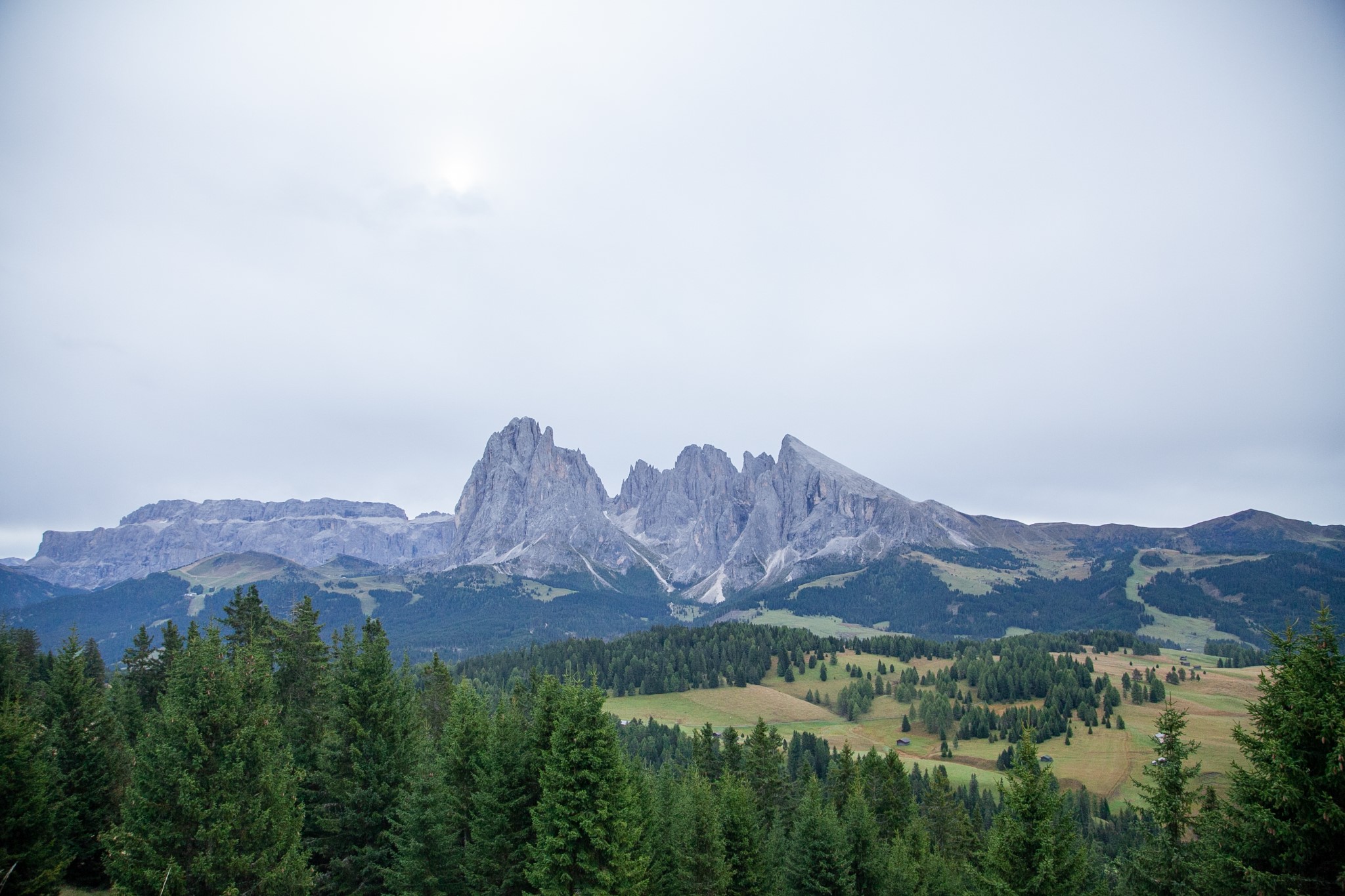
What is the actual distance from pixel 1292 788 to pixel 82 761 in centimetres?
5131

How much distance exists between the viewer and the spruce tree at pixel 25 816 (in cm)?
2266

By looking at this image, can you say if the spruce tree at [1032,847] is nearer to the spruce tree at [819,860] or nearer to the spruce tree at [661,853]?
the spruce tree at [819,860]

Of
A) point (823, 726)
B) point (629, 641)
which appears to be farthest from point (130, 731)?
point (629, 641)

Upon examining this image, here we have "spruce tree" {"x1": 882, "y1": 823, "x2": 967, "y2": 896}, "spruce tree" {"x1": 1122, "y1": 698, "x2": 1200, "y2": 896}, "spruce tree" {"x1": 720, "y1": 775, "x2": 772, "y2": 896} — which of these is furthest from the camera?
"spruce tree" {"x1": 882, "y1": 823, "x2": 967, "y2": 896}

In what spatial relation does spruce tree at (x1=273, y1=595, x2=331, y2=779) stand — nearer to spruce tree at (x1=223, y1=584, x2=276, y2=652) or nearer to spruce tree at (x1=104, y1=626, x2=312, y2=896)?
spruce tree at (x1=223, y1=584, x2=276, y2=652)

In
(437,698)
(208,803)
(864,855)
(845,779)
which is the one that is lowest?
(845,779)

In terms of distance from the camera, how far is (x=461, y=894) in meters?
30.7

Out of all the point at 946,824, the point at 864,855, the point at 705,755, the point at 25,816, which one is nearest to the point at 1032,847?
the point at 864,855

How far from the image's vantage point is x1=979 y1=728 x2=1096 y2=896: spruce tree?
23031 mm

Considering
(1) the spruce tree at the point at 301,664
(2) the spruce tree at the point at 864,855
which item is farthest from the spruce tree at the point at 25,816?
(2) the spruce tree at the point at 864,855

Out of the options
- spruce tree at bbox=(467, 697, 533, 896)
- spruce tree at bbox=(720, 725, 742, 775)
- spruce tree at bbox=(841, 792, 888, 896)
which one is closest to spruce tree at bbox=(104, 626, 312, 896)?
spruce tree at bbox=(467, 697, 533, 896)

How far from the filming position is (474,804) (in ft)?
103

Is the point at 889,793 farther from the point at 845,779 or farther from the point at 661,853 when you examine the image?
the point at 661,853

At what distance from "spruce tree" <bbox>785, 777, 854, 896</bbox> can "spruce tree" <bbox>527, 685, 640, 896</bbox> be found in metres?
13.6
